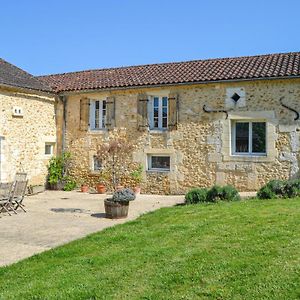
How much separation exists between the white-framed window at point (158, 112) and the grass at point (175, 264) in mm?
6976

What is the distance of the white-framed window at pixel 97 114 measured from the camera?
1513cm

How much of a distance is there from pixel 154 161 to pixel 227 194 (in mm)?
4171

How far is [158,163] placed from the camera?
14.3m

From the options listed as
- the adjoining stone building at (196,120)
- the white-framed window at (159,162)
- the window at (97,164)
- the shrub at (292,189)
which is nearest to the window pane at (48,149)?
the adjoining stone building at (196,120)

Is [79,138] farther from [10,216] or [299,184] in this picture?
[299,184]

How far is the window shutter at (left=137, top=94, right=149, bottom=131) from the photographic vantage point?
14133 millimetres

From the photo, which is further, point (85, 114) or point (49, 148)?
point (49, 148)

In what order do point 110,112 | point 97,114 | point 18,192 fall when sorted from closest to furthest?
point 18,192 < point 110,112 < point 97,114

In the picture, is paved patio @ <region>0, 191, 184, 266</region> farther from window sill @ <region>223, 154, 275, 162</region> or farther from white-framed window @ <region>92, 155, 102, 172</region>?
window sill @ <region>223, 154, 275, 162</region>

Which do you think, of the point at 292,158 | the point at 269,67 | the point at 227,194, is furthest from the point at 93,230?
the point at 269,67

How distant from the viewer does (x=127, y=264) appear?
525 cm

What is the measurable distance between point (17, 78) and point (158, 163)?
6.08m

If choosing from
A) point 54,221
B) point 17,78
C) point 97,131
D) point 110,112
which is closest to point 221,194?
point 54,221

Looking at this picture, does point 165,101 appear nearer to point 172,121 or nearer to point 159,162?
point 172,121
